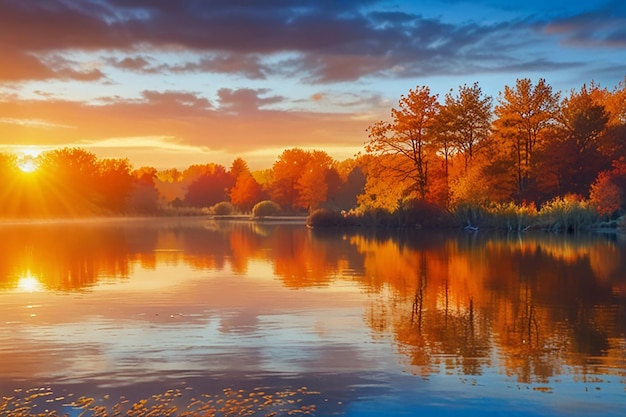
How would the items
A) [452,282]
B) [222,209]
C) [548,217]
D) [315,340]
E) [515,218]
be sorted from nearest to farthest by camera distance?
1. [315,340]
2. [452,282]
3. [548,217]
4. [515,218]
5. [222,209]

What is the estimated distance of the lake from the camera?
26.5 feet

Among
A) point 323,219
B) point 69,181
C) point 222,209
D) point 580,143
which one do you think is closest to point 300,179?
point 222,209

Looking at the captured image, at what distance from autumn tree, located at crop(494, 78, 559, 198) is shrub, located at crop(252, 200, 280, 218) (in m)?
37.9

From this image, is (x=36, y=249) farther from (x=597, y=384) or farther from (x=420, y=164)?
(x=420, y=164)

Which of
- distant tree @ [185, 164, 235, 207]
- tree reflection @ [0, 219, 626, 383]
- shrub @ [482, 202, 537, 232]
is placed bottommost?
tree reflection @ [0, 219, 626, 383]

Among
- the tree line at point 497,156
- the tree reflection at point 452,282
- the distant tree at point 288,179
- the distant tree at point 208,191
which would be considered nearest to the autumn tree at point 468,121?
the tree line at point 497,156

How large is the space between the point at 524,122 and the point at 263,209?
40464mm

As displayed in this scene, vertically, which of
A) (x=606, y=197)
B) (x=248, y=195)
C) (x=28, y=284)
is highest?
(x=248, y=195)

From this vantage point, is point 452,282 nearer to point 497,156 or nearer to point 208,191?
point 497,156

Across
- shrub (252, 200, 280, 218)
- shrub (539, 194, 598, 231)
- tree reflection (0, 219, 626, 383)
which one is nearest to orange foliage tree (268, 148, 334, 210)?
shrub (252, 200, 280, 218)

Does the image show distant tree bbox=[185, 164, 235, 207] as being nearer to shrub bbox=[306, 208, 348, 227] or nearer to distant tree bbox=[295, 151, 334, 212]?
distant tree bbox=[295, 151, 334, 212]

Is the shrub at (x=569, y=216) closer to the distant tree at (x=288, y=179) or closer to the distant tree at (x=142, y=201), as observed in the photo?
the distant tree at (x=288, y=179)

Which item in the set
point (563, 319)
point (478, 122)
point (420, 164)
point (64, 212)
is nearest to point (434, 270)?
point (563, 319)

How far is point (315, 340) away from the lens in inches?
449
